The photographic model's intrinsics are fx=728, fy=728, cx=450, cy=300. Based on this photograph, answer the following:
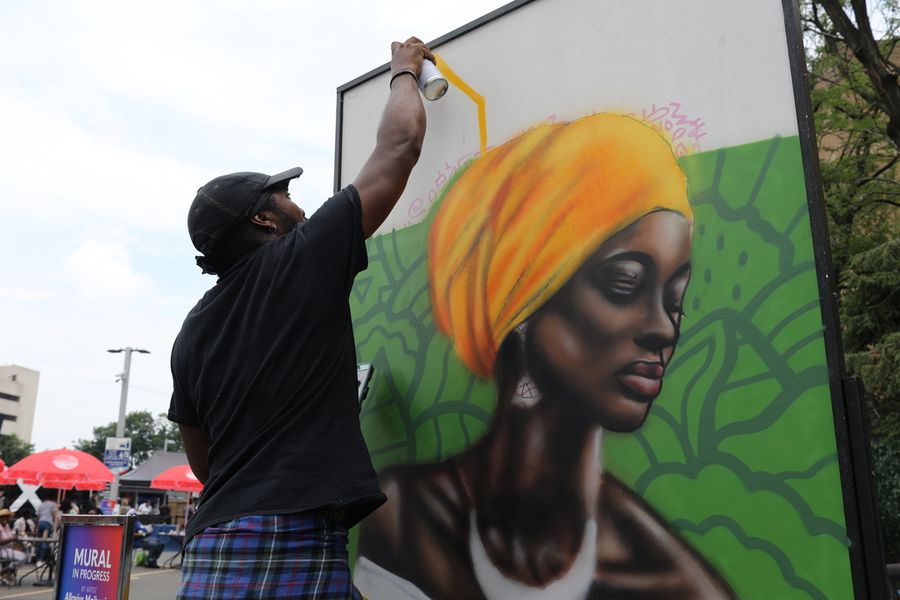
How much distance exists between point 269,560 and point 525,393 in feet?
2.79

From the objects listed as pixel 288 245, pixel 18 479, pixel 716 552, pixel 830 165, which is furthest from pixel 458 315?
pixel 18 479

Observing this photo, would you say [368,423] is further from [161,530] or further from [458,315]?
[161,530]

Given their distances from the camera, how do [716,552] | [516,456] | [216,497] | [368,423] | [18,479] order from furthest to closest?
[18,479], [368,423], [516,456], [216,497], [716,552]

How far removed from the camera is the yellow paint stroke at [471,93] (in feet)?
8.19

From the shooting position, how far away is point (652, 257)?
196cm

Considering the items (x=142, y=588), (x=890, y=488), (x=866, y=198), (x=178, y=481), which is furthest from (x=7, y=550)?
(x=866, y=198)

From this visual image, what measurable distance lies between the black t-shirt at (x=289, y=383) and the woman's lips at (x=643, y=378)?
0.71 metres

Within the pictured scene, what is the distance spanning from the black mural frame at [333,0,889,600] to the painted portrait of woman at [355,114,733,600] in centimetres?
30

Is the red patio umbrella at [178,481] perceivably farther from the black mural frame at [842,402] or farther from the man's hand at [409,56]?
Answer: the black mural frame at [842,402]

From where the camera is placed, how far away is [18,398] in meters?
65.2

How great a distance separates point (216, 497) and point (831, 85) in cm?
1336

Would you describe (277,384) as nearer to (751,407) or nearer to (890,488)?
(751,407)

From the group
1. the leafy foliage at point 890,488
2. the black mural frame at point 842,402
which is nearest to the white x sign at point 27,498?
the leafy foliage at point 890,488

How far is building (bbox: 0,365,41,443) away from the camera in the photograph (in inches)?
2467
